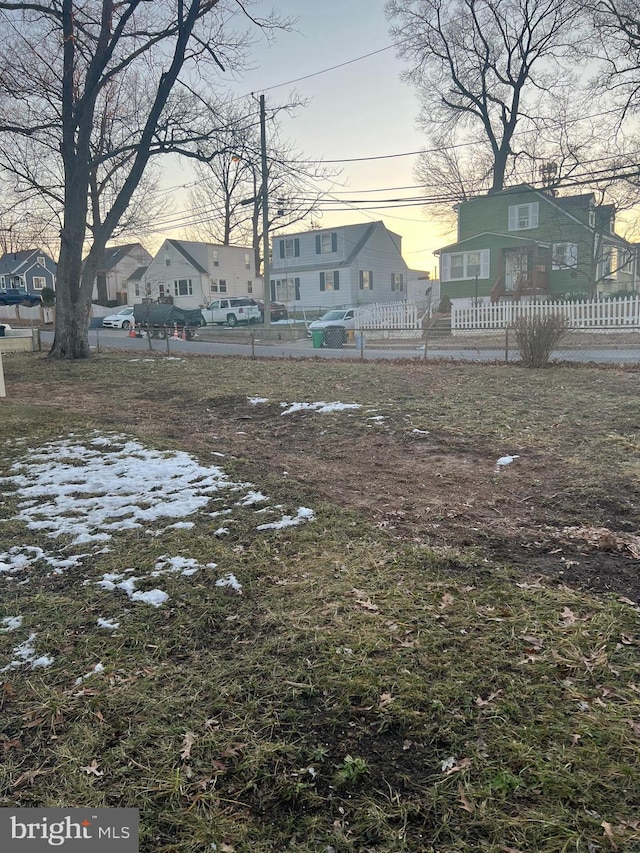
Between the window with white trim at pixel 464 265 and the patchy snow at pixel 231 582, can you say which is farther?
the window with white trim at pixel 464 265

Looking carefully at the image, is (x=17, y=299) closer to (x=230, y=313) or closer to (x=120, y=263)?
(x=120, y=263)

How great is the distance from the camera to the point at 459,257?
3438cm

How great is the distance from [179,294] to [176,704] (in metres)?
47.0

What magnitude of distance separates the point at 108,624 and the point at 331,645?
1.12 m

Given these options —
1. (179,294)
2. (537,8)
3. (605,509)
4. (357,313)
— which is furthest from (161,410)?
(179,294)

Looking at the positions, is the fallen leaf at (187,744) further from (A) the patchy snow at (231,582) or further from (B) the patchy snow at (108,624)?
(A) the patchy snow at (231,582)

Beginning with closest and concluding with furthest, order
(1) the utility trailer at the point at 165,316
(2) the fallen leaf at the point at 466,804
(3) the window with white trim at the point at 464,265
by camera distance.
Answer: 1. (2) the fallen leaf at the point at 466,804
2. (1) the utility trailer at the point at 165,316
3. (3) the window with white trim at the point at 464,265

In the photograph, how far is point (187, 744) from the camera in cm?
212

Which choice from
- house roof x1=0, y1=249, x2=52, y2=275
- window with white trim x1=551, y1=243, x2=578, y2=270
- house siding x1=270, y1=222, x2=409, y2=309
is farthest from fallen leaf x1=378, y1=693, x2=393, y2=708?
house roof x1=0, y1=249, x2=52, y2=275

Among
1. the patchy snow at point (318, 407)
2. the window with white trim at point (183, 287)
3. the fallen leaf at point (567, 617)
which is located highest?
the window with white trim at point (183, 287)

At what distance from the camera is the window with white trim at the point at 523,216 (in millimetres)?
32781

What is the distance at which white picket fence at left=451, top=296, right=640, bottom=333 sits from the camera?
1969 centimetres

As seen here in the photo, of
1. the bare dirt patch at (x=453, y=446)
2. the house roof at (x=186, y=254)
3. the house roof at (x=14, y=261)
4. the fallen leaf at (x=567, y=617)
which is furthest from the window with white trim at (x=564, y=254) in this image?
the house roof at (x=14, y=261)

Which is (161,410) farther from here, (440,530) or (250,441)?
(440,530)
